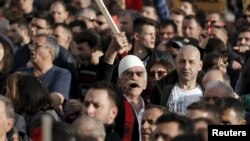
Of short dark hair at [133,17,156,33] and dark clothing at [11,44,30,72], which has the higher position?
short dark hair at [133,17,156,33]

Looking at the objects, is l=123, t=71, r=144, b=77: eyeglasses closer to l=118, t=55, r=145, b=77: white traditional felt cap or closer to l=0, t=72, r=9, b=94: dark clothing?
l=118, t=55, r=145, b=77: white traditional felt cap

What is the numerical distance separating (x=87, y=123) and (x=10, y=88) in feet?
9.25

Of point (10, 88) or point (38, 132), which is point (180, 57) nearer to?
point (10, 88)

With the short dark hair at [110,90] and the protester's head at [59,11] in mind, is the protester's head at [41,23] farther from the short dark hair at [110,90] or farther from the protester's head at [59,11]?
the short dark hair at [110,90]

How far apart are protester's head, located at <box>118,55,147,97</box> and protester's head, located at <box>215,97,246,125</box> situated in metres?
1.49

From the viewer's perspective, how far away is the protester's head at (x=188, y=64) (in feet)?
46.5

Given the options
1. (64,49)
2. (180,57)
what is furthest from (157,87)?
(64,49)

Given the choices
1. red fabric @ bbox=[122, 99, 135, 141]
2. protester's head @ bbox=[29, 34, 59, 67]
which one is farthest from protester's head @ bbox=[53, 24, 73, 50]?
red fabric @ bbox=[122, 99, 135, 141]

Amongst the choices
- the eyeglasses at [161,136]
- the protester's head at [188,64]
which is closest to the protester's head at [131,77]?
the protester's head at [188,64]

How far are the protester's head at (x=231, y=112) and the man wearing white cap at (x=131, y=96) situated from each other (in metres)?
0.93

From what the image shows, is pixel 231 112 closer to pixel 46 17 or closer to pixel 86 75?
pixel 86 75

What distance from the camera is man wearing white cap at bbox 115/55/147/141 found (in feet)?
42.0

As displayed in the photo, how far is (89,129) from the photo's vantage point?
1038 centimetres

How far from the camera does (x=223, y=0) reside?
23016 millimetres
